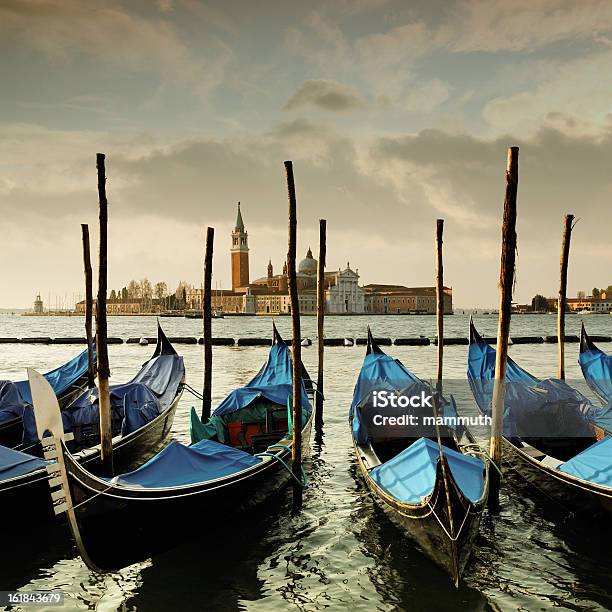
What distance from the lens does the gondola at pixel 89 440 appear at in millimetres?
5406

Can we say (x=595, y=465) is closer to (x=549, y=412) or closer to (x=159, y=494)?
(x=549, y=412)

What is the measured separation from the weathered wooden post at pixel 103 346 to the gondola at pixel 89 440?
0.88 ft

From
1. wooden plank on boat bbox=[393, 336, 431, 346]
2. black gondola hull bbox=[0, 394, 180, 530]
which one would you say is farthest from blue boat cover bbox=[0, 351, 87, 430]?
wooden plank on boat bbox=[393, 336, 431, 346]

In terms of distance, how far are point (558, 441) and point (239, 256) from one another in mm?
103735

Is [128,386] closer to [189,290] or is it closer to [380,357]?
[380,357]

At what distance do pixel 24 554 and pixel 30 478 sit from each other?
61 centimetres

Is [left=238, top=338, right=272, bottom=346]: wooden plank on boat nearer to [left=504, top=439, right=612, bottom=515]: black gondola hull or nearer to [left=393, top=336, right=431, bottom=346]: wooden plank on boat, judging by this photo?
[left=393, top=336, right=431, bottom=346]: wooden plank on boat

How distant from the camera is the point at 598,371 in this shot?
34.7 ft

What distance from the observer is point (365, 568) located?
5.06 meters

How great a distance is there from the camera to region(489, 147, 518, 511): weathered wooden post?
5.85 metres

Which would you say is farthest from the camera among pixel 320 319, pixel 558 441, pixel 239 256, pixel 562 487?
pixel 239 256

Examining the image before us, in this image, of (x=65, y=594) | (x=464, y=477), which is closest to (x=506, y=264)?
(x=464, y=477)

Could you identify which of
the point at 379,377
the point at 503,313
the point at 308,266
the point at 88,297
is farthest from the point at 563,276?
the point at 308,266

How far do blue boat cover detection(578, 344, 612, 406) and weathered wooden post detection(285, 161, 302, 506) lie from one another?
5951 millimetres
